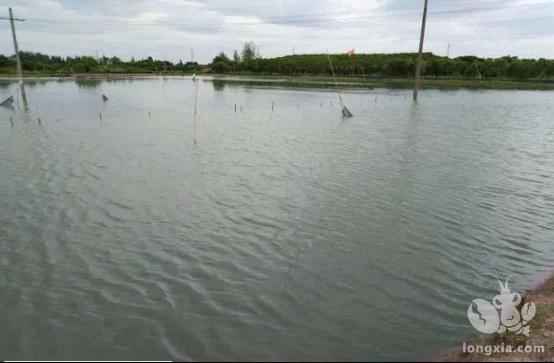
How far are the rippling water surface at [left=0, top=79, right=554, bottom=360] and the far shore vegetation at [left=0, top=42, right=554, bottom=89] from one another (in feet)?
167

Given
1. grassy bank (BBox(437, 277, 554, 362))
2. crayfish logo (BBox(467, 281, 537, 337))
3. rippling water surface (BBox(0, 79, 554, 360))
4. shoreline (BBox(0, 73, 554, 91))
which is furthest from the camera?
shoreline (BBox(0, 73, 554, 91))

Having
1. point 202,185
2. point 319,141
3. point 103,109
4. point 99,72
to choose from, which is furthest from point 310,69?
point 202,185

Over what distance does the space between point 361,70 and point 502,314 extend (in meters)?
116

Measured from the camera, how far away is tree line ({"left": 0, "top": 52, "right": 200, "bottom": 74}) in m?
113

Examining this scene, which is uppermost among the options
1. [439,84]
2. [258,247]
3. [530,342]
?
[439,84]

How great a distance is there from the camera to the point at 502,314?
239 inches

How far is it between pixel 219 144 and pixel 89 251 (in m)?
12.6

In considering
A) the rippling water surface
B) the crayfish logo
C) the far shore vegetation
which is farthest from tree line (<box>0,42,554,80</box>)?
the crayfish logo

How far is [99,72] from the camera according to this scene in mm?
127375

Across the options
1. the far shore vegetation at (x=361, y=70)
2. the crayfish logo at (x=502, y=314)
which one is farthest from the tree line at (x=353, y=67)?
the crayfish logo at (x=502, y=314)

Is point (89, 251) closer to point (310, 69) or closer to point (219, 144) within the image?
point (219, 144)

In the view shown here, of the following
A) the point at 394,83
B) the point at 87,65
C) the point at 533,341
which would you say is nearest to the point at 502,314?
the point at 533,341

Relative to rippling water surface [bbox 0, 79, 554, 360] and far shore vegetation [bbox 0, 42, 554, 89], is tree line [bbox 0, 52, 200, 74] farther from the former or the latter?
rippling water surface [bbox 0, 79, 554, 360]

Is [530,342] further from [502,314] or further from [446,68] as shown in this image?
[446,68]
